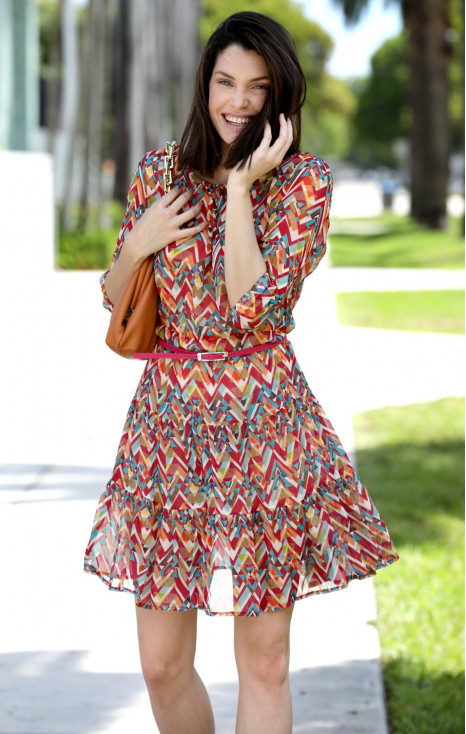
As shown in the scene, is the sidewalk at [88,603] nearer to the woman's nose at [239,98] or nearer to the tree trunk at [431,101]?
the woman's nose at [239,98]

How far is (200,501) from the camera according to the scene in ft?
8.84

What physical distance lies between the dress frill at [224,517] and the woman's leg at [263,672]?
7 cm

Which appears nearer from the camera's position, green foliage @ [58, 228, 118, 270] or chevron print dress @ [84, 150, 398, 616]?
chevron print dress @ [84, 150, 398, 616]

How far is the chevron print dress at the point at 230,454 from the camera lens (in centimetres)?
266

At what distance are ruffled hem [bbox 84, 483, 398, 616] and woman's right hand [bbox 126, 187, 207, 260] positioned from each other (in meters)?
0.56

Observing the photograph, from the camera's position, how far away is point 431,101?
3183cm

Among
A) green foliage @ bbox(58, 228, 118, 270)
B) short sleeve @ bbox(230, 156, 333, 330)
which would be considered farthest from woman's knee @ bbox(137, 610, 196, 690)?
green foliage @ bbox(58, 228, 118, 270)

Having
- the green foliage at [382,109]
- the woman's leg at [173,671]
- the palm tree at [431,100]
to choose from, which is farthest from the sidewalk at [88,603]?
the green foliage at [382,109]

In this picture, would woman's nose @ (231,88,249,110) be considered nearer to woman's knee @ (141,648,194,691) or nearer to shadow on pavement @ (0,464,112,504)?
woman's knee @ (141,648,194,691)

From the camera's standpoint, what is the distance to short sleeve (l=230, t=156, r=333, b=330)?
8.56 feet

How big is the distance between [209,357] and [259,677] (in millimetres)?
720

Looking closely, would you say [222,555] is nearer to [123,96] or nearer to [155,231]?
[155,231]

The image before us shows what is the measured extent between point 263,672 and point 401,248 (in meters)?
25.3

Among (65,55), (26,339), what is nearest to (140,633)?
(26,339)
